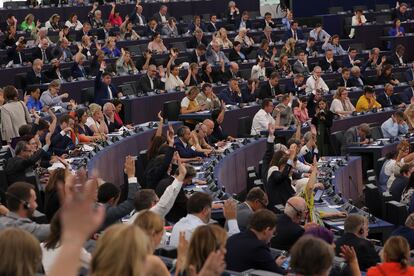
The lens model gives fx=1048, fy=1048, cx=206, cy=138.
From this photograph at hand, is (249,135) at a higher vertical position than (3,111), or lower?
lower

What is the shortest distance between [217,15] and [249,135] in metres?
10.6

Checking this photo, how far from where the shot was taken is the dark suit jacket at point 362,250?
8.99 m

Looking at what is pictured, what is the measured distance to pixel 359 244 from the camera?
9.01 m

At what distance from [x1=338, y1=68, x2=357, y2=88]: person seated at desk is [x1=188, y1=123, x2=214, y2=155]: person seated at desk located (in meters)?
6.91

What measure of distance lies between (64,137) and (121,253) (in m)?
11.0

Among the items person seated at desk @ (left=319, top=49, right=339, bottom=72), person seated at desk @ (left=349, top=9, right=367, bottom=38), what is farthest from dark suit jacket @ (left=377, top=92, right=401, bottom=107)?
person seated at desk @ (left=349, top=9, right=367, bottom=38)

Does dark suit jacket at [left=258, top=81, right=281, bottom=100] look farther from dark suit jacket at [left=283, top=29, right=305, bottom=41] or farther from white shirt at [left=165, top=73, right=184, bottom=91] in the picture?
dark suit jacket at [left=283, top=29, right=305, bottom=41]

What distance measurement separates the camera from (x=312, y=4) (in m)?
30.0

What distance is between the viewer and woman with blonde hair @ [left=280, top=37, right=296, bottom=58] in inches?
978

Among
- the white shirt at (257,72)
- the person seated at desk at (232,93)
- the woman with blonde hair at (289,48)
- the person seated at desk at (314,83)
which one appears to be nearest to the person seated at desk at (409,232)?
the person seated at desk at (232,93)

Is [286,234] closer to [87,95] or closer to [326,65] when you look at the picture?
[87,95]

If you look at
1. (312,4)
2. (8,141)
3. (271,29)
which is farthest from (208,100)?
(312,4)

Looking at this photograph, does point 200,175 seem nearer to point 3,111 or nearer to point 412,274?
point 3,111

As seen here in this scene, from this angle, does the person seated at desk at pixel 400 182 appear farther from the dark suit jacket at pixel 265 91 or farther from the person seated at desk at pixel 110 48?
the person seated at desk at pixel 110 48
